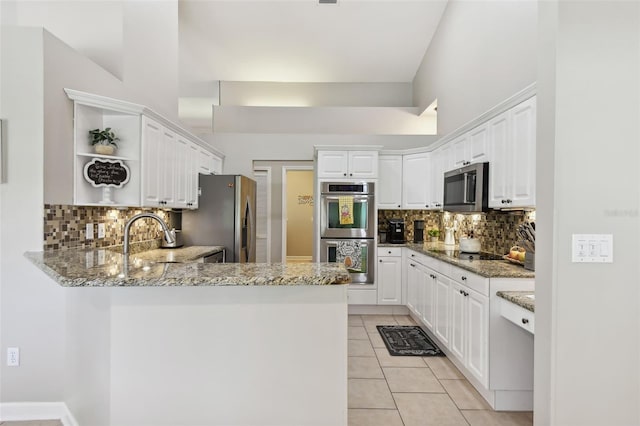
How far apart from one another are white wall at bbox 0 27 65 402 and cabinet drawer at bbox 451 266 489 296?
110 inches

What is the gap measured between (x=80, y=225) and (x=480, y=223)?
147 inches

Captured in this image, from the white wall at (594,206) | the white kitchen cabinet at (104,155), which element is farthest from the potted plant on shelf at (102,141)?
the white wall at (594,206)

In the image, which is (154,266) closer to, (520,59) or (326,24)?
(520,59)

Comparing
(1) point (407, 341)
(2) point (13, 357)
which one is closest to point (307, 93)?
(1) point (407, 341)

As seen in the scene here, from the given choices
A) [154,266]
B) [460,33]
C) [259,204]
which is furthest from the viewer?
[259,204]

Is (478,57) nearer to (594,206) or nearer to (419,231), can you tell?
(419,231)

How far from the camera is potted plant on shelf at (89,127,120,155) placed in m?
2.65

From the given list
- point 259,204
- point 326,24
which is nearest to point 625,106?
point 326,24

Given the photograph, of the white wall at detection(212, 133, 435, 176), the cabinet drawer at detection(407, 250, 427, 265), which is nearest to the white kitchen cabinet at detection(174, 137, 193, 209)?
the white wall at detection(212, 133, 435, 176)

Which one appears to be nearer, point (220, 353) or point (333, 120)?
point (220, 353)

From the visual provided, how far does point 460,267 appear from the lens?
2812 mm

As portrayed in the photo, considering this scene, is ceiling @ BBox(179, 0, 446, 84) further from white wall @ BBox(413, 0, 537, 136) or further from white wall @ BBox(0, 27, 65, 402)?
white wall @ BBox(0, 27, 65, 402)

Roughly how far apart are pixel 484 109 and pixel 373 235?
6.61 ft

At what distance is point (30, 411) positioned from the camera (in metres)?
2.18
